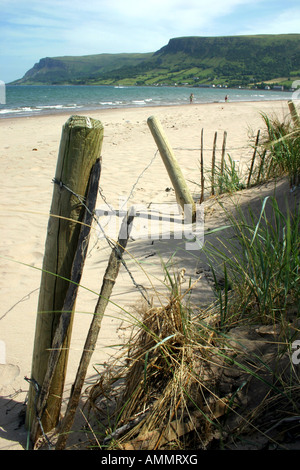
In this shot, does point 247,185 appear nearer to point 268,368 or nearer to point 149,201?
point 149,201

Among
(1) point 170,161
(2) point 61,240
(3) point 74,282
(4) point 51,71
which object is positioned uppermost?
(4) point 51,71

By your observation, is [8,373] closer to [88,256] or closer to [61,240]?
[61,240]

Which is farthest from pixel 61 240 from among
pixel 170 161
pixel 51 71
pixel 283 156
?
pixel 51 71

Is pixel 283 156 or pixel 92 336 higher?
pixel 283 156

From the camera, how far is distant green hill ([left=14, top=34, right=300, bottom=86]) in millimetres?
105762

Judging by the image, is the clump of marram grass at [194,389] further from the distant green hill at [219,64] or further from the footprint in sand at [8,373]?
the distant green hill at [219,64]

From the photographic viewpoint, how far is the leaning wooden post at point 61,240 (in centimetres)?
165

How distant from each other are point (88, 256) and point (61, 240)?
2348 millimetres

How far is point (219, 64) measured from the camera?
128875 millimetres

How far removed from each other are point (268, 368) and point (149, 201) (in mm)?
4551

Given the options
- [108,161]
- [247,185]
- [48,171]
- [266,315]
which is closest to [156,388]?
[266,315]

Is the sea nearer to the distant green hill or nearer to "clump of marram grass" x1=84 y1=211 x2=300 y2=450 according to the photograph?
"clump of marram grass" x1=84 y1=211 x2=300 y2=450

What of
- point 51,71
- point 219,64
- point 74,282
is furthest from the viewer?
point 51,71

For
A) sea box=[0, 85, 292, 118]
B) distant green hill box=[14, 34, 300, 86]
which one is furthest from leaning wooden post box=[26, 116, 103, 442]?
distant green hill box=[14, 34, 300, 86]
